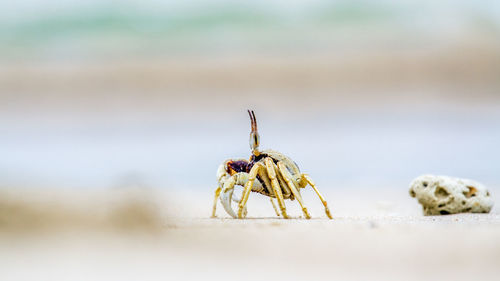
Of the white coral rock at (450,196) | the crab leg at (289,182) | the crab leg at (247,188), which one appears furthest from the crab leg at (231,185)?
the white coral rock at (450,196)

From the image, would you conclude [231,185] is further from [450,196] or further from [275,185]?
[450,196]

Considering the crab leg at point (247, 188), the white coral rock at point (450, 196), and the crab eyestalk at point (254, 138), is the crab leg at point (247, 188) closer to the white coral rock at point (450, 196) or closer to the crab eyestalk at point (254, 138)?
the crab eyestalk at point (254, 138)

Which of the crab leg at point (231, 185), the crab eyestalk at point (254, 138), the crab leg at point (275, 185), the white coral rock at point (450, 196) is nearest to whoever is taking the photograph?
the crab leg at point (275, 185)

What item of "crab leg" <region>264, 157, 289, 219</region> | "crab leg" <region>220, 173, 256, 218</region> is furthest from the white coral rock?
"crab leg" <region>220, 173, 256, 218</region>

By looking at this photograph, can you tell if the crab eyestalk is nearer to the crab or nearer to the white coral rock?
the crab

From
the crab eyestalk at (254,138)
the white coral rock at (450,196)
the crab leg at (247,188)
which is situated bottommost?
the white coral rock at (450,196)

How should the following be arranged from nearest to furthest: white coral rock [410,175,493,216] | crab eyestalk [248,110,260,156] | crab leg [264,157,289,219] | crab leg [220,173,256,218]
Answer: crab leg [264,157,289,219] < crab leg [220,173,256,218] < crab eyestalk [248,110,260,156] < white coral rock [410,175,493,216]

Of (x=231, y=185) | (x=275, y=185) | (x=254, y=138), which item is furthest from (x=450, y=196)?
(x=231, y=185)

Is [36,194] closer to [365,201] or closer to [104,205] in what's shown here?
[104,205]
